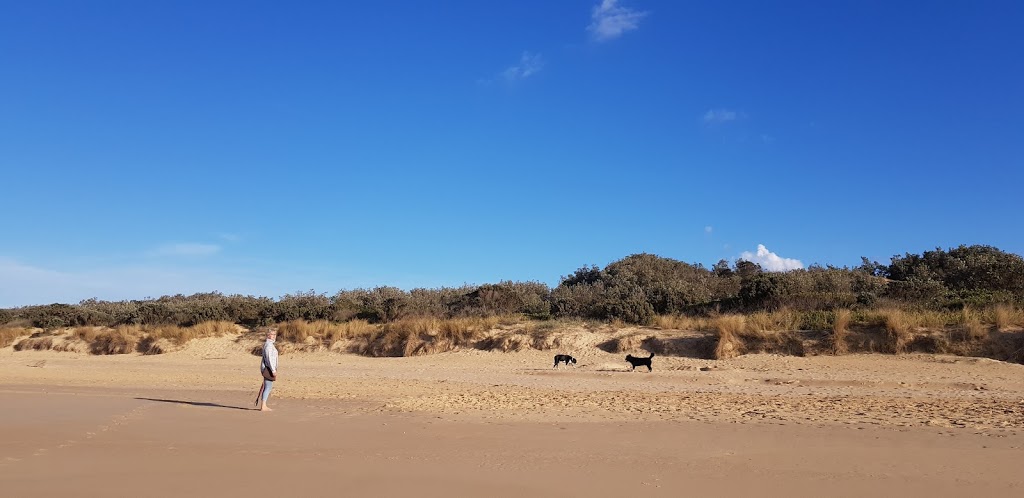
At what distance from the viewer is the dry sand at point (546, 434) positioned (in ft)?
21.3

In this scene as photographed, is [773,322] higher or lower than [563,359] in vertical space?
higher

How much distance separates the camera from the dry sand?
6488 mm

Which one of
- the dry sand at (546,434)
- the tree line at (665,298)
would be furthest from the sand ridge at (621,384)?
the tree line at (665,298)

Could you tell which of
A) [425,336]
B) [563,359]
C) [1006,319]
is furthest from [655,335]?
[1006,319]

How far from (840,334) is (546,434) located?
41.3ft

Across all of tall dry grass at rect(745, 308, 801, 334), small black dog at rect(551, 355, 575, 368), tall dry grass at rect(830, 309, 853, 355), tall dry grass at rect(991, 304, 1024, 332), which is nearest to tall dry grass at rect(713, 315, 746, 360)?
tall dry grass at rect(745, 308, 801, 334)

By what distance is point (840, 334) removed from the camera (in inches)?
725

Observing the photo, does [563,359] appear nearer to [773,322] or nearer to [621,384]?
[621,384]

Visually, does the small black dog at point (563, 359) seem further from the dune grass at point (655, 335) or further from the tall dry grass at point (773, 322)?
the tall dry grass at point (773, 322)

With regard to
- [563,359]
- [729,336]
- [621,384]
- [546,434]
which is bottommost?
[546,434]

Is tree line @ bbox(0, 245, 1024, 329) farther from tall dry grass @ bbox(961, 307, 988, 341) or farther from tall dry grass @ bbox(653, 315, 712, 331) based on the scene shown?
tall dry grass @ bbox(961, 307, 988, 341)

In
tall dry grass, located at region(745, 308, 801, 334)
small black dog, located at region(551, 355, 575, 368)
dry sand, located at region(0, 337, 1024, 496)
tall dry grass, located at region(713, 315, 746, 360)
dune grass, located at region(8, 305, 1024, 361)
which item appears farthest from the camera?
tall dry grass, located at region(745, 308, 801, 334)

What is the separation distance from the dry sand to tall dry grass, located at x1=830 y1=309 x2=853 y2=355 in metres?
1.00

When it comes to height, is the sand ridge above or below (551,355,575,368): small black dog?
below
